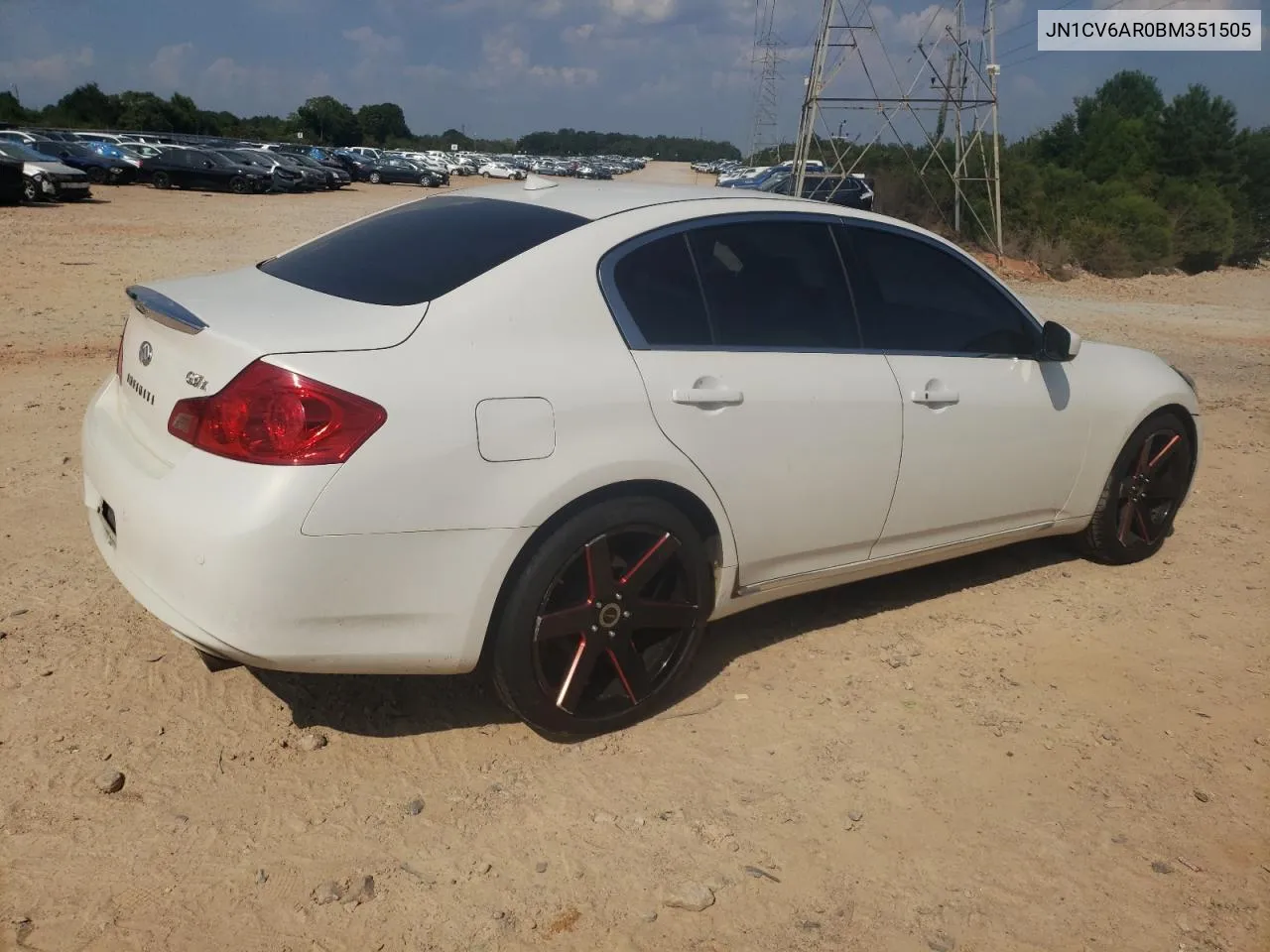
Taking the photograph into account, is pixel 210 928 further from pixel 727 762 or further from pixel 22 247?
pixel 22 247

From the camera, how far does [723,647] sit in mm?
4168

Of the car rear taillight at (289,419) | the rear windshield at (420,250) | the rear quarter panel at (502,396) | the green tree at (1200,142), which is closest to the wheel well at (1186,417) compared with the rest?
the rear quarter panel at (502,396)

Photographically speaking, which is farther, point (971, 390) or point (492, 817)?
point (971, 390)

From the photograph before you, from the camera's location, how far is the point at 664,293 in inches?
137

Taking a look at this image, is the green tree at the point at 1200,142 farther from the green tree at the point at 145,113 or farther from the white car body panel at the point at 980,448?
the green tree at the point at 145,113

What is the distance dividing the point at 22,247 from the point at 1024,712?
16092 mm

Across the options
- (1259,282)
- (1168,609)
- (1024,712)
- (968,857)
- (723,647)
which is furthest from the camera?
(1259,282)

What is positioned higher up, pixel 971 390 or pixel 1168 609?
pixel 971 390

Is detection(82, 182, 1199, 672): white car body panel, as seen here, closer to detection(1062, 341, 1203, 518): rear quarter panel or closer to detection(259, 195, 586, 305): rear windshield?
detection(259, 195, 586, 305): rear windshield

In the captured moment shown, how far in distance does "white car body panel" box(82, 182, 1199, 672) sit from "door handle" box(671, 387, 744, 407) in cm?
2

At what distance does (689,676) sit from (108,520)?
2000 mm

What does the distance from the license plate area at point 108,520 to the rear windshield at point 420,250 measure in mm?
904

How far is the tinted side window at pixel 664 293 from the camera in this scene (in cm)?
339

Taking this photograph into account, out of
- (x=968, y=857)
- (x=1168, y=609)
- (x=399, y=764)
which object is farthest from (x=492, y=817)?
(x=1168, y=609)
